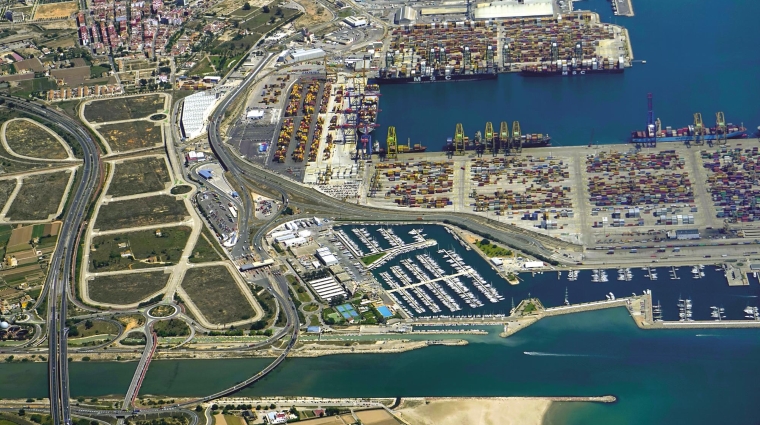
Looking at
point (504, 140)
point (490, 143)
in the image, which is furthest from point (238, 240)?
point (504, 140)

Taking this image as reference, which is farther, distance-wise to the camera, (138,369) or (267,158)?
(267,158)

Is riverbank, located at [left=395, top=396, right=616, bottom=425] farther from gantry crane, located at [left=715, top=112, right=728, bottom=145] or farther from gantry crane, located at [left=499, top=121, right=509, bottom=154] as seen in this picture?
gantry crane, located at [left=715, top=112, right=728, bottom=145]

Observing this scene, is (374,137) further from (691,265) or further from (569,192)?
(691,265)

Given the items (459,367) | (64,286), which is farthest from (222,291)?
(459,367)

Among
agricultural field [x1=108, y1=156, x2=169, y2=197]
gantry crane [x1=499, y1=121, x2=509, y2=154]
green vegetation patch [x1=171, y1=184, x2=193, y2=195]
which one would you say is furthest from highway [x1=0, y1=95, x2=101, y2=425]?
gantry crane [x1=499, y1=121, x2=509, y2=154]

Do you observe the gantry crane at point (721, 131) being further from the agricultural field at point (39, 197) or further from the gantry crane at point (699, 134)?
the agricultural field at point (39, 197)

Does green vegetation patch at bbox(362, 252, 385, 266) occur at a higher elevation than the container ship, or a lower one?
lower
